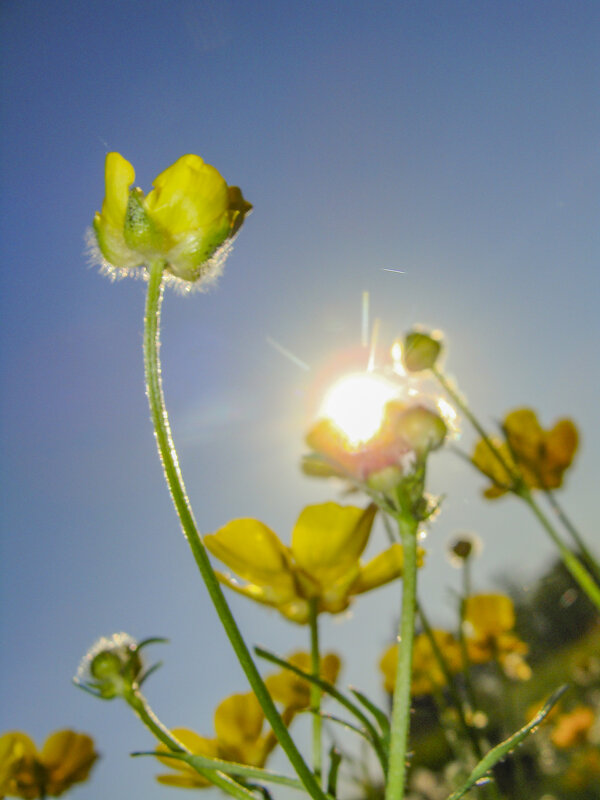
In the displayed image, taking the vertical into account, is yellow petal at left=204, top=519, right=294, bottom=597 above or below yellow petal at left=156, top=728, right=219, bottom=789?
above

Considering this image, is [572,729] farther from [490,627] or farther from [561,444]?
[561,444]

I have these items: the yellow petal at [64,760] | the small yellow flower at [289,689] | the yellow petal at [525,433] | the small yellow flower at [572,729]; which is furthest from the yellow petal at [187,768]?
the small yellow flower at [572,729]

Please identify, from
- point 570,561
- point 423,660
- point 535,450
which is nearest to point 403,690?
point 570,561

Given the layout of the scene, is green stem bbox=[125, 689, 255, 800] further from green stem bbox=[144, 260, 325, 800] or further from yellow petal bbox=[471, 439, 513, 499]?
yellow petal bbox=[471, 439, 513, 499]

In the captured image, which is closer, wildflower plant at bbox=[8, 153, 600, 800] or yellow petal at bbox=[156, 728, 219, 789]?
wildflower plant at bbox=[8, 153, 600, 800]

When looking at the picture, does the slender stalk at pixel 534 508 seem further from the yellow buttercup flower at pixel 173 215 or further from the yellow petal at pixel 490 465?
the yellow buttercup flower at pixel 173 215

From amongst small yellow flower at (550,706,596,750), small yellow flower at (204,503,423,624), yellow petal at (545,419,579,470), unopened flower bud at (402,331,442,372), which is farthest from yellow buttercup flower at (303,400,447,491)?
small yellow flower at (550,706,596,750)
